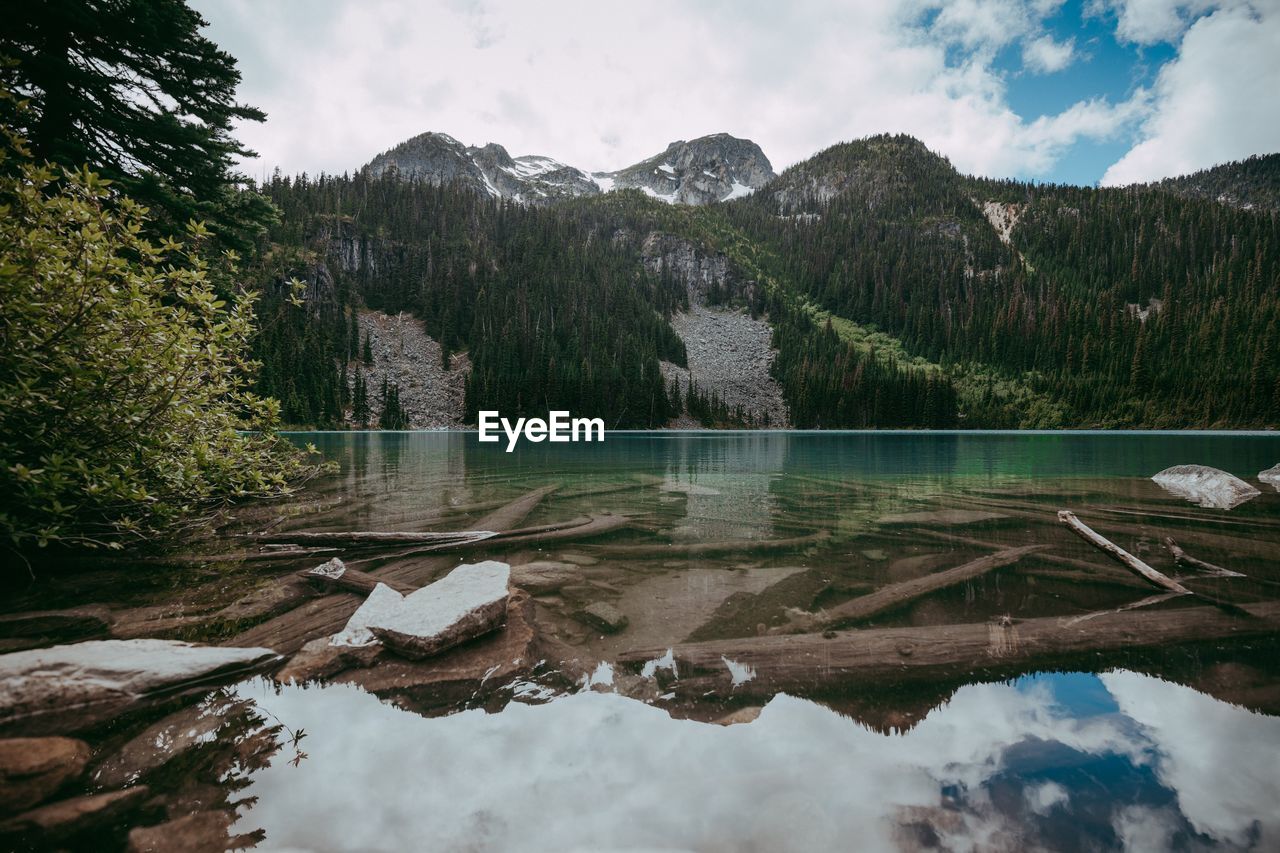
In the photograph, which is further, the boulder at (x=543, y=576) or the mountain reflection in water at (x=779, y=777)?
the boulder at (x=543, y=576)

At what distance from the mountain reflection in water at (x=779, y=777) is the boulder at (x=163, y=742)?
1.04 ft

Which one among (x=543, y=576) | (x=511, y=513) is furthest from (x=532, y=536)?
(x=511, y=513)

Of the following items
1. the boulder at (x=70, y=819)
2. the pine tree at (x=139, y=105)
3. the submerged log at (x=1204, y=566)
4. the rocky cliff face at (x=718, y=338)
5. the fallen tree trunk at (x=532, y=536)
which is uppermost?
the rocky cliff face at (x=718, y=338)

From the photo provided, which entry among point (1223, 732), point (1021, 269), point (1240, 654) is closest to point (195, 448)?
point (1223, 732)

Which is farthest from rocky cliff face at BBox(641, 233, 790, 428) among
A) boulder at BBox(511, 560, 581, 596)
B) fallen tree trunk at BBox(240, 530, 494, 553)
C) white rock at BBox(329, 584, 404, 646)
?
white rock at BBox(329, 584, 404, 646)

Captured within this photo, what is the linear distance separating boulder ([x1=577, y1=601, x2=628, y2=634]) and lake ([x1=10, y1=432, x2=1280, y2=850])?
1.5 inches

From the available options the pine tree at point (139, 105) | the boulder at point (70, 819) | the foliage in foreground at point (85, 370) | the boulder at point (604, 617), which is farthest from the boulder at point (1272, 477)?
the pine tree at point (139, 105)

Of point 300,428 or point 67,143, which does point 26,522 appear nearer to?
point 67,143

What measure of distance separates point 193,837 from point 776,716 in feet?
12.1

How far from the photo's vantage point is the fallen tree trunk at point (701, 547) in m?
9.16

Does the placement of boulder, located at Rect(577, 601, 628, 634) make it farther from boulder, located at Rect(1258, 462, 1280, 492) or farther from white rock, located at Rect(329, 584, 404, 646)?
boulder, located at Rect(1258, 462, 1280, 492)

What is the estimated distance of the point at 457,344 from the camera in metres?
134

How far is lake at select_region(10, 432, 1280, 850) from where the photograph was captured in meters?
2.92

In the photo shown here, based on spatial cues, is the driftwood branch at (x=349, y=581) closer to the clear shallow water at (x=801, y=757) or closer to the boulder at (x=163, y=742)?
the clear shallow water at (x=801, y=757)
